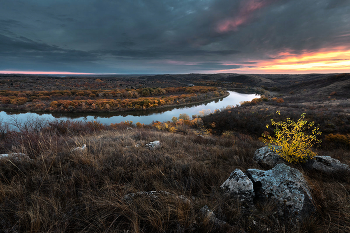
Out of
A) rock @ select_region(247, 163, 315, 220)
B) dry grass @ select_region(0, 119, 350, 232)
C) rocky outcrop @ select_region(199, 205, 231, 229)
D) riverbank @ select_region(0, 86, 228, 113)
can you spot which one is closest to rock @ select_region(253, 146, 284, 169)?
dry grass @ select_region(0, 119, 350, 232)

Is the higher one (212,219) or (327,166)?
(212,219)

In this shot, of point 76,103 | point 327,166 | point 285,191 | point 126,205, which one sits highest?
point 126,205

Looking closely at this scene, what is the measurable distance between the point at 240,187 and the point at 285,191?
2.41 feet

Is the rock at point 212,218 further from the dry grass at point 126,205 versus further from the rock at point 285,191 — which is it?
the rock at point 285,191

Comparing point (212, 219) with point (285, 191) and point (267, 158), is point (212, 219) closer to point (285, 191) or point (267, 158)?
point (285, 191)

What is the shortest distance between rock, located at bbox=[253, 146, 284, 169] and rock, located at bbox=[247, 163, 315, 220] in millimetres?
1235

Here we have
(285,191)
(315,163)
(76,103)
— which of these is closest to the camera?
(285,191)

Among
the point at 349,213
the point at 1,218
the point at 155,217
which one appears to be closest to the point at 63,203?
the point at 1,218

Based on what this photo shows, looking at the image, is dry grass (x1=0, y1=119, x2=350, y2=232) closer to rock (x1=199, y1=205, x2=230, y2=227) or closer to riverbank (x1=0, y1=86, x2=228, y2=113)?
rock (x1=199, y1=205, x2=230, y2=227)

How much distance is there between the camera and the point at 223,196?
7.82 feet

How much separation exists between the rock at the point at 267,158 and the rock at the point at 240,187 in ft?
6.37

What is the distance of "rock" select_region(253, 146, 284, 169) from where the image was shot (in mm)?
3970

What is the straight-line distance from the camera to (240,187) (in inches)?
98.1

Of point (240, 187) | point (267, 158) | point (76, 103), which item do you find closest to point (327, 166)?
point (267, 158)
